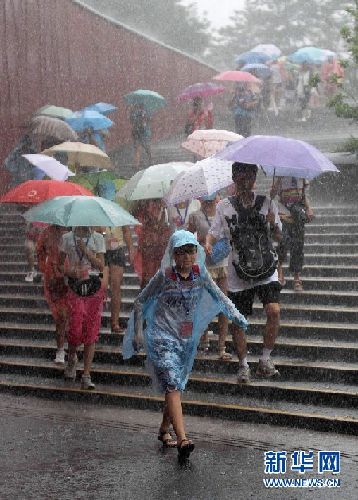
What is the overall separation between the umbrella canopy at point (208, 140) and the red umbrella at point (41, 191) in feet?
8.95

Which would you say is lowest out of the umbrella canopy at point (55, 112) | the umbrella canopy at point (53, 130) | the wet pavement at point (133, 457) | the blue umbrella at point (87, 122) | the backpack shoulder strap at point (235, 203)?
the wet pavement at point (133, 457)

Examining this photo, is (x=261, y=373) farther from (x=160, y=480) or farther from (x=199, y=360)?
(x=160, y=480)

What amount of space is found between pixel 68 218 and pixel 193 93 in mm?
10070

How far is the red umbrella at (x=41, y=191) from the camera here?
10.4 m

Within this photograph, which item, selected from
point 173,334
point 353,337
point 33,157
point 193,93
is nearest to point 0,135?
point 193,93

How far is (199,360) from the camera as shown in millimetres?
10117

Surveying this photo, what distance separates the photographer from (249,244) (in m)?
8.84

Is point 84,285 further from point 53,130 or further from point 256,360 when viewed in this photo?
point 53,130

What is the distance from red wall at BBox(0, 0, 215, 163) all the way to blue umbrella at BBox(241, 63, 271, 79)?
2.64m

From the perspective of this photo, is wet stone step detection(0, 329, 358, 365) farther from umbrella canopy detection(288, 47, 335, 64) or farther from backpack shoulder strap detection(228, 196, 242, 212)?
umbrella canopy detection(288, 47, 335, 64)

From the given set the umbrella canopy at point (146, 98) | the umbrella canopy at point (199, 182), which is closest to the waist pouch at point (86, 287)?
the umbrella canopy at point (199, 182)

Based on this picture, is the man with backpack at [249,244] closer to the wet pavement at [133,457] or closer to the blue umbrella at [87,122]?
the wet pavement at [133,457]

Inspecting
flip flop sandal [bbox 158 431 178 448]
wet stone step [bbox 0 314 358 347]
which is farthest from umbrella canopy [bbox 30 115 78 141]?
flip flop sandal [bbox 158 431 178 448]

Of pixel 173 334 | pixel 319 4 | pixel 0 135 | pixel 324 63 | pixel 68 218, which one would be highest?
pixel 319 4
